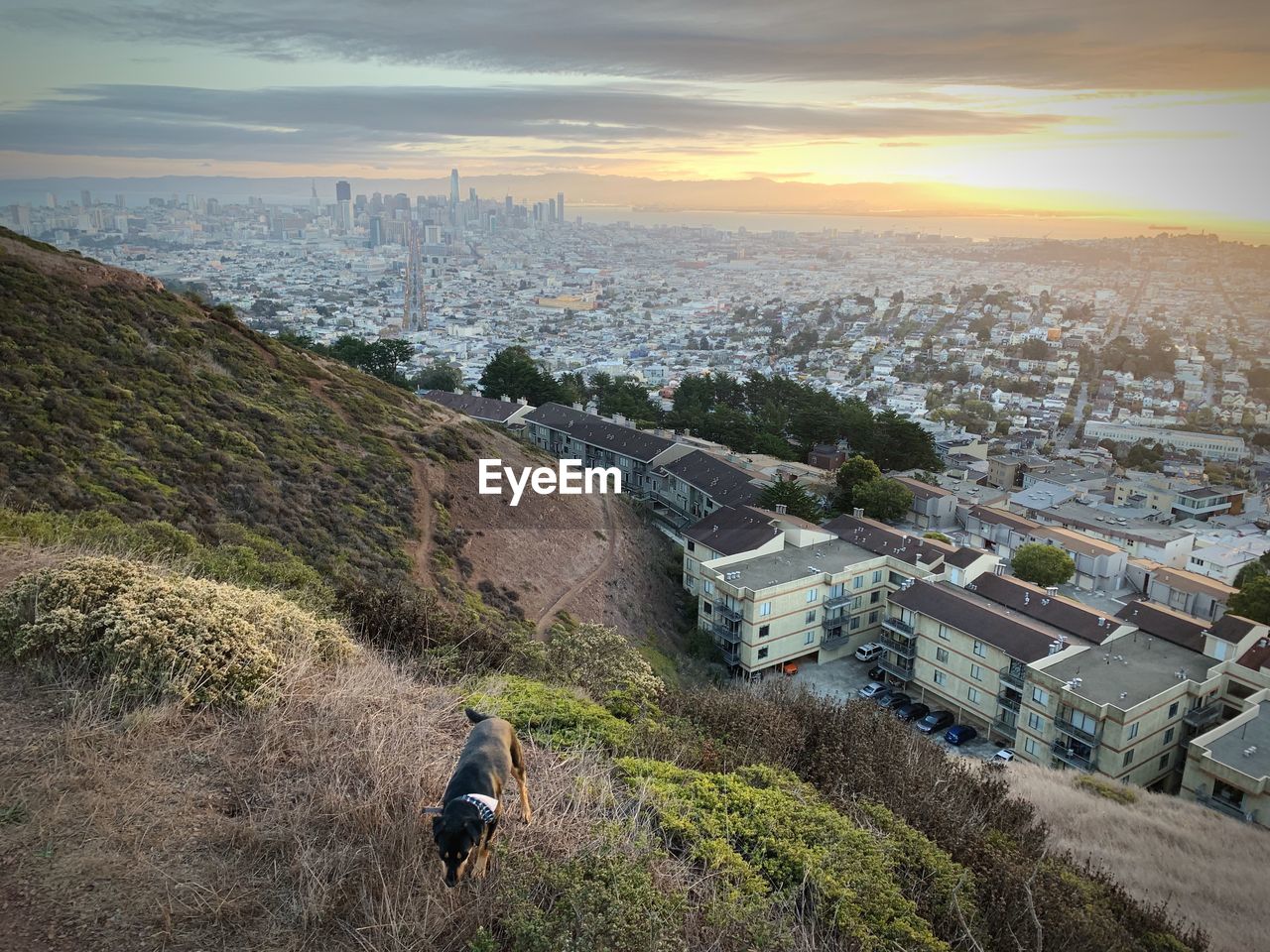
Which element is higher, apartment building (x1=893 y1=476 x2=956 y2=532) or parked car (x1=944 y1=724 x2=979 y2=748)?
apartment building (x1=893 y1=476 x2=956 y2=532)

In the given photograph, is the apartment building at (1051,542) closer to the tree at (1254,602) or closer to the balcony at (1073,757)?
the tree at (1254,602)

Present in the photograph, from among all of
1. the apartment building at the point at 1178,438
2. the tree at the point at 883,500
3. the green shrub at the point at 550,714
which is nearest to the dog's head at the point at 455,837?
the green shrub at the point at 550,714

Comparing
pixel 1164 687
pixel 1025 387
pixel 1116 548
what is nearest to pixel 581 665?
pixel 1164 687

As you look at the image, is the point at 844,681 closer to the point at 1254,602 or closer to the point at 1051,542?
the point at 1254,602

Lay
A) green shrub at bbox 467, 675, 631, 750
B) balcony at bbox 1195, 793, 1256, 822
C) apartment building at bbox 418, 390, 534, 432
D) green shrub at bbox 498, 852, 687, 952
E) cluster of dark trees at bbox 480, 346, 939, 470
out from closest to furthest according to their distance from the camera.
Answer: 1. green shrub at bbox 498, 852, 687, 952
2. green shrub at bbox 467, 675, 631, 750
3. balcony at bbox 1195, 793, 1256, 822
4. cluster of dark trees at bbox 480, 346, 939, 470
5. apartment building at bbox 418, 390, 534, 432

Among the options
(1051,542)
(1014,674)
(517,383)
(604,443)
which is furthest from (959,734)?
(517,383)

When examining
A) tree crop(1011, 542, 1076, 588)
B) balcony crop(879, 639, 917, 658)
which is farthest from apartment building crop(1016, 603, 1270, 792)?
tree crop(1011, 542, 1076, 588)

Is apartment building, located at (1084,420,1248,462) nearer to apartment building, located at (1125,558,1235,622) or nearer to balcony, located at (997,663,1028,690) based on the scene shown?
apartment building, located at (1125,558,1235,622)

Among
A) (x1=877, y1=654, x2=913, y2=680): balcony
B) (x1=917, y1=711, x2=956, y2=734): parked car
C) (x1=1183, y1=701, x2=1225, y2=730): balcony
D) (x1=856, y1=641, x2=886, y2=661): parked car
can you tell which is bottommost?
(x1=917, y1=711, x2=956, y2=734): parked car
